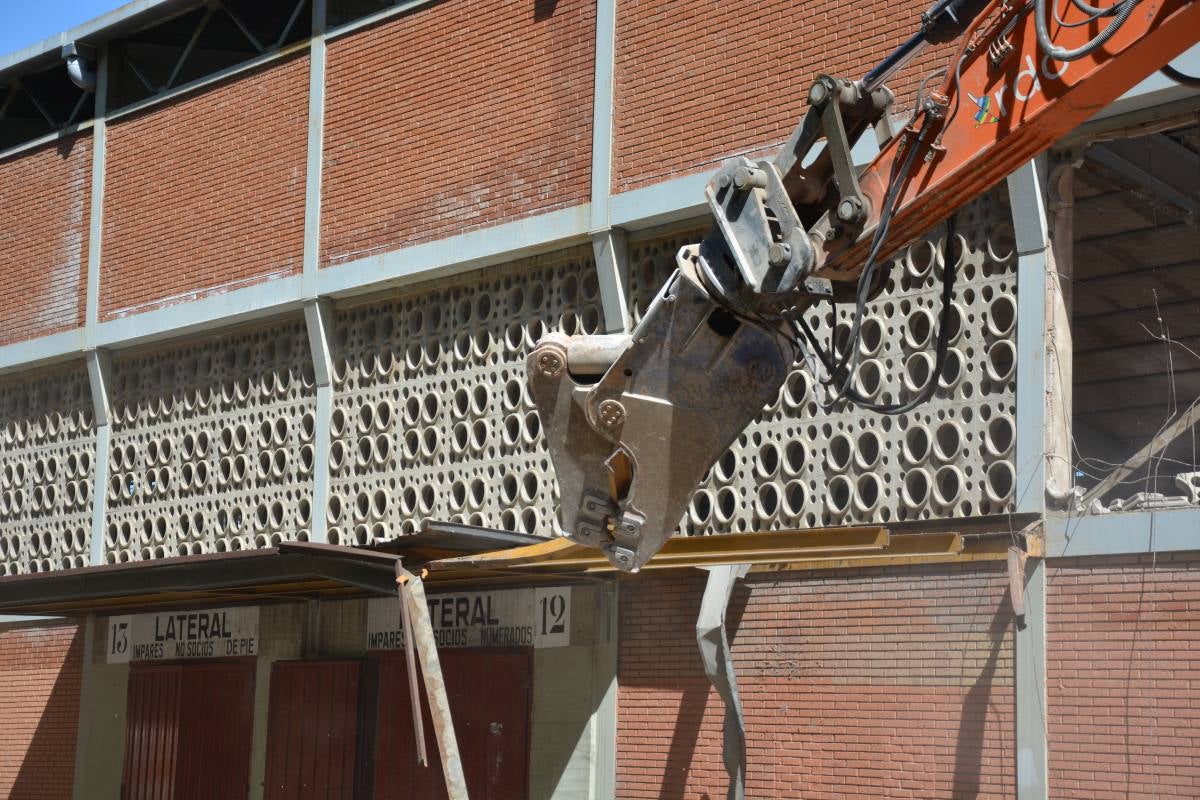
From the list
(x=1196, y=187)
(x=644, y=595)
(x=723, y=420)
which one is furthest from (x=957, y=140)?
(x=1196, y=187)

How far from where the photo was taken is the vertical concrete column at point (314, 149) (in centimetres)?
1766

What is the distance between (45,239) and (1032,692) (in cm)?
1503

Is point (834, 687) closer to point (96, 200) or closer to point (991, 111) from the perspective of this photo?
point (991, 111)

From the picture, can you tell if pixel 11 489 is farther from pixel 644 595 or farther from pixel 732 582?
pixel 732 582

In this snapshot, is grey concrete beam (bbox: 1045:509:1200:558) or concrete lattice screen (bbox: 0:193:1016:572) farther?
concrete lattice screen (bbox: 0:193:1016:572)

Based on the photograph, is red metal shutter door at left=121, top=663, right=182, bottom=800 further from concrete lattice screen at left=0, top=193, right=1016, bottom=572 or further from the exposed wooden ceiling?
the exposed wooden ceiling

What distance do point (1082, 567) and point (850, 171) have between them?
6.13 m

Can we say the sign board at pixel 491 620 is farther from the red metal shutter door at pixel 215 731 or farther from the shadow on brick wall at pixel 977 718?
the shadow on brick wall at pixel 977 718

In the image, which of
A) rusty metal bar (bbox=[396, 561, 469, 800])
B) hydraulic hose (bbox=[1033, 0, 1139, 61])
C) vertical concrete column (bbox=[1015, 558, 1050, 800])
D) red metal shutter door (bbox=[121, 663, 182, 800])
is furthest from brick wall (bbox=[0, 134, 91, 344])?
hydraulic hose (bbox=[1033, 0, 1139, 61])

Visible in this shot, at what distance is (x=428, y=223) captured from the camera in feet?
54.6

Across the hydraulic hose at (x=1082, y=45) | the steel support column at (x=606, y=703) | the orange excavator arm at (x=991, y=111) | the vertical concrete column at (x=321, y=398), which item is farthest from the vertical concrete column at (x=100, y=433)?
the hydraulic hose at (x=1082, y=45)

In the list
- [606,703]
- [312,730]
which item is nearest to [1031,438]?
[606,703]

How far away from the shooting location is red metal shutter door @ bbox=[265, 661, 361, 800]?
1664cm

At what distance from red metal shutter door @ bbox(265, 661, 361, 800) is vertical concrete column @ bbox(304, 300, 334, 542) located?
151cm
